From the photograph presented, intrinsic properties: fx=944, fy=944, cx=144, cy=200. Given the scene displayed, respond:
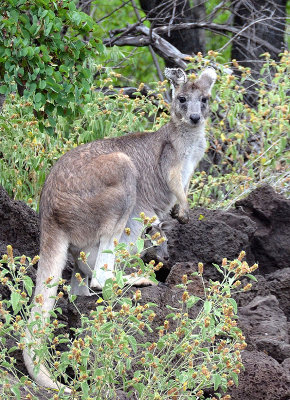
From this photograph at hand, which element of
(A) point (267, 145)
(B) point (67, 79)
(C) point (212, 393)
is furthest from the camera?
(A) point (267, 145)

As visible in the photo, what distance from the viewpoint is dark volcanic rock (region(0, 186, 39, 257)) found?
309 inches

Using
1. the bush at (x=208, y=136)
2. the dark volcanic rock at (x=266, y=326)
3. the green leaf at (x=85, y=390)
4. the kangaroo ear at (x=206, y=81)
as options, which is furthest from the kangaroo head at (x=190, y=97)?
the green leaf at (x=85, y=390)

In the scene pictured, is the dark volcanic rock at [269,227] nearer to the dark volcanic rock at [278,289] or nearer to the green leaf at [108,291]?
the dark volcanic rock at [278,289]

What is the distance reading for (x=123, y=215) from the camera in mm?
7047

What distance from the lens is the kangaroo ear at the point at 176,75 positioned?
852 centimetres

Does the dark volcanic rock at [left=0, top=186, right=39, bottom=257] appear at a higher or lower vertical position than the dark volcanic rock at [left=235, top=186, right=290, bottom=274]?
higher

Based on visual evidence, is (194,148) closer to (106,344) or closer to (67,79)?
(67,79)

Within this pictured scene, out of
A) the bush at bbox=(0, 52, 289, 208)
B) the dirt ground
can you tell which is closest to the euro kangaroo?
the dirt ground

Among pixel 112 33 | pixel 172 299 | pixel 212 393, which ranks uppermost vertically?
pixel 112 33

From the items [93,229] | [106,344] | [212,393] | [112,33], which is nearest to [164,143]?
[93,229]

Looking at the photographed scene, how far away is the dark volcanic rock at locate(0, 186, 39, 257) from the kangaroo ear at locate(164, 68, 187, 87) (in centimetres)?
183

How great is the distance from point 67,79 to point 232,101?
3137mm

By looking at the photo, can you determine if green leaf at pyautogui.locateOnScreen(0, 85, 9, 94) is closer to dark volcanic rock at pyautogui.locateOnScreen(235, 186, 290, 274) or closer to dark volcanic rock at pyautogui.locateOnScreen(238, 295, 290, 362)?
dark volcanic rock at pyautogui.locateOnScreen(238, 295, 290, 362)

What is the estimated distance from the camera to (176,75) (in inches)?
337
